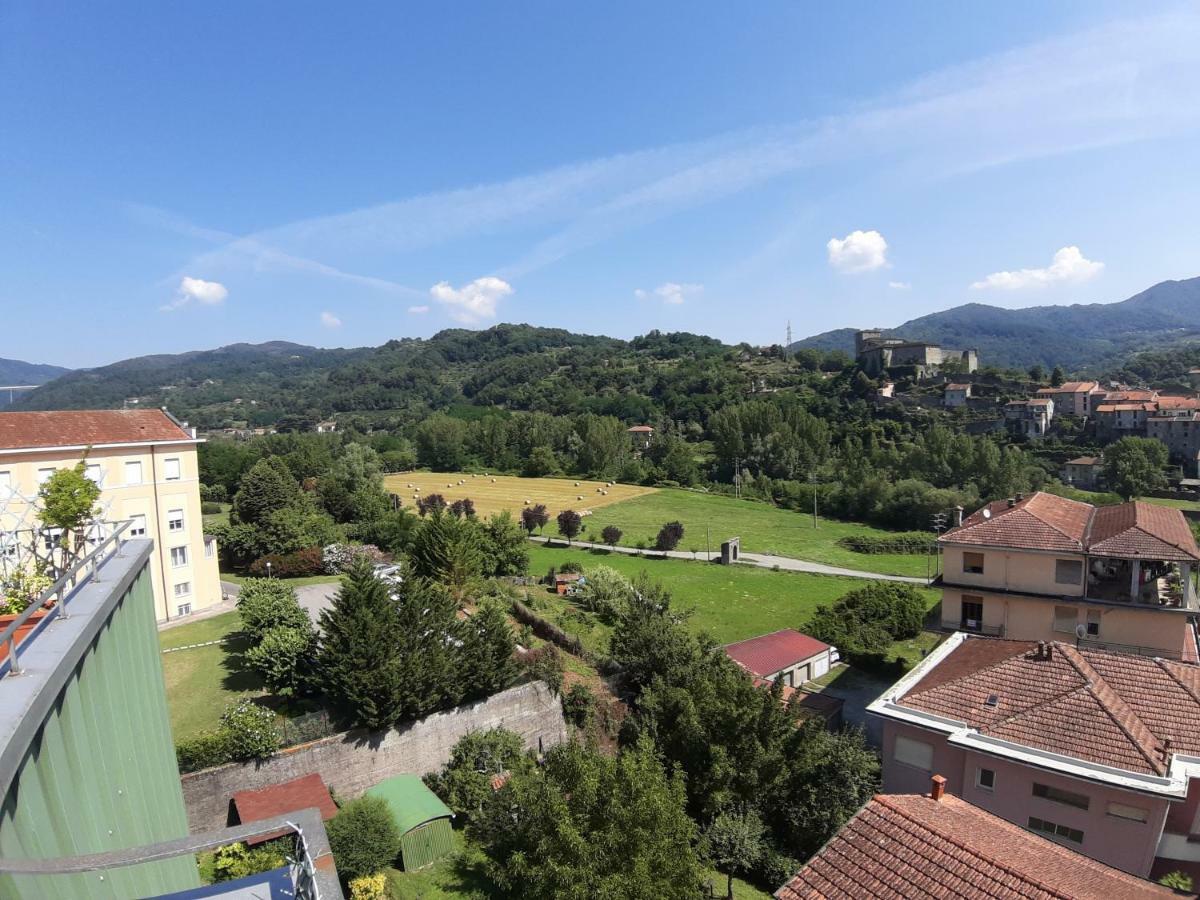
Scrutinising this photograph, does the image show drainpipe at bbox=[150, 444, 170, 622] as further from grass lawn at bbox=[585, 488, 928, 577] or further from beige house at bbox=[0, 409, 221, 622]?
grass lawn at bbox=[585, 488, 928, 577]

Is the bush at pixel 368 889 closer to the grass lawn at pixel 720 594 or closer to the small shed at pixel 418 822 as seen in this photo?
the small shed at pixel 418 822

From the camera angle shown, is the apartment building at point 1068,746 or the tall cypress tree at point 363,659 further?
the tall cypress tree at point 363,659

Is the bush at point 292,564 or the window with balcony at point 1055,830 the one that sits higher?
the bush at point 292,564

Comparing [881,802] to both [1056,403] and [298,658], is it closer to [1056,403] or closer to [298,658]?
[298,658]

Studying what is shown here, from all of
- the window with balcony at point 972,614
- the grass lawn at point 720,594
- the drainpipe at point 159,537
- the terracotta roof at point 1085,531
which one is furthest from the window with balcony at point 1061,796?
the drainpipe at point 159,537

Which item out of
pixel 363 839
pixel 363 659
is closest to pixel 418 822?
pixel 363 839

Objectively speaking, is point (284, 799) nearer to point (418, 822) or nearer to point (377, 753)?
point (377, 753)
